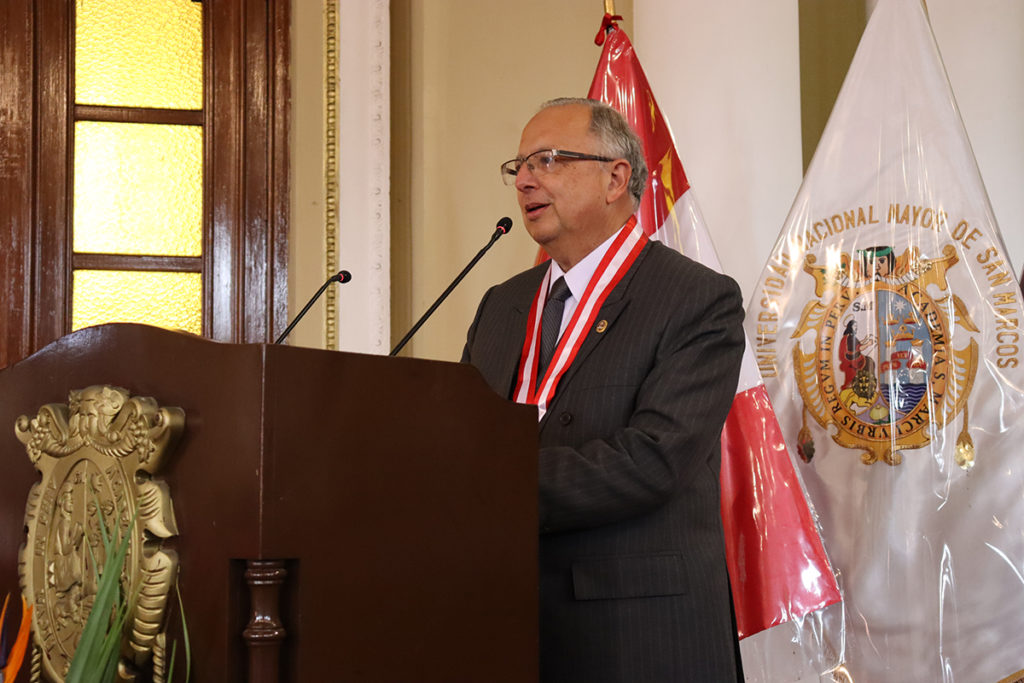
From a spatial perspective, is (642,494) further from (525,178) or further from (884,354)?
(884,354)

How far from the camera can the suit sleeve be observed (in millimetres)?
1852

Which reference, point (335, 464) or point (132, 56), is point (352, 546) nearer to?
point (335, 464)

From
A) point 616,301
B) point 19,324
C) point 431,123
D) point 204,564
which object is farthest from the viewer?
point 431,123

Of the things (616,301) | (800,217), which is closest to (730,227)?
(800,217)

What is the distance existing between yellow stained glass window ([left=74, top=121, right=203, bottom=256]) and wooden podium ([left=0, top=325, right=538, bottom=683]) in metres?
2.67

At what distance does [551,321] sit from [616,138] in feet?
1.35

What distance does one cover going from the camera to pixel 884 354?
3064mm

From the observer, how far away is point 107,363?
1.49m

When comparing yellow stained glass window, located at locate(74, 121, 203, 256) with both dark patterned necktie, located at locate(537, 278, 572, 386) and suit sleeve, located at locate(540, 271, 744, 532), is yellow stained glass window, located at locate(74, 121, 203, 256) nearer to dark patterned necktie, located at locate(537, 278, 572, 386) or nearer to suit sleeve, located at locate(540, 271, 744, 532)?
dark patterned necktie, located at locate(537, 278, 572, 386)

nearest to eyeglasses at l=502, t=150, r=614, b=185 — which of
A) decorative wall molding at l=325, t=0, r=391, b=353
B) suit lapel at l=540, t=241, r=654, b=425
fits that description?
suit lapel at l=540, t=241, r=654, b=425

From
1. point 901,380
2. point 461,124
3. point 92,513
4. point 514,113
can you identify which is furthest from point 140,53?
point 92,513

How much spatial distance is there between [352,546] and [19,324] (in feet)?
10.2

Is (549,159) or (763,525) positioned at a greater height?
(549,159)

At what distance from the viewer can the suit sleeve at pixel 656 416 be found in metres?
1.85
